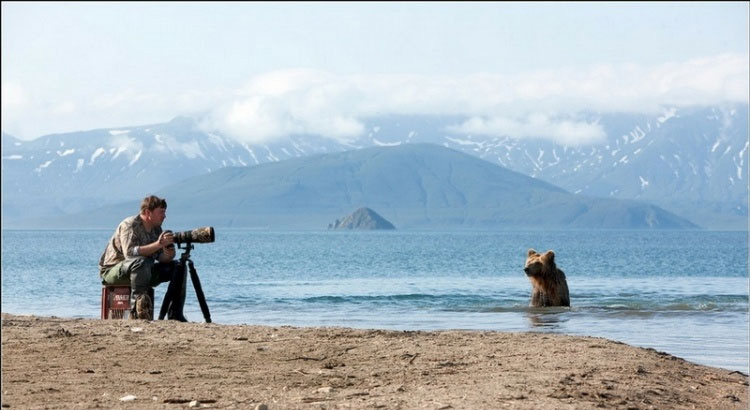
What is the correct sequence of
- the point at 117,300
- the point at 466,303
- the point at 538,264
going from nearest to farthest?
the point at 117,300
the point at 538,264
the point at 466,303

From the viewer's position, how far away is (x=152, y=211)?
1286cm

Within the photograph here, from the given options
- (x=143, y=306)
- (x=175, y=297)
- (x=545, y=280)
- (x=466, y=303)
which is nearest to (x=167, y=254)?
(x=143, y=306)

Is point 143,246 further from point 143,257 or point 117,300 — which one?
point 117,300

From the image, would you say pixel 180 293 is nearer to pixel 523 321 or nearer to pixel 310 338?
pixel 310 338

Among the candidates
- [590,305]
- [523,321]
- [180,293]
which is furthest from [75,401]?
[590,305]

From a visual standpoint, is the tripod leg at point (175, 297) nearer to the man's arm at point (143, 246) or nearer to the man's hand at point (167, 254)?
the man's hand at point (167, 254)

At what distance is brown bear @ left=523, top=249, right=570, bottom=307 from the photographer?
20422 mm

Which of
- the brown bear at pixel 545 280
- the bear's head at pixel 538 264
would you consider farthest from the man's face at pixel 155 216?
the brown bear at pixel 545 280

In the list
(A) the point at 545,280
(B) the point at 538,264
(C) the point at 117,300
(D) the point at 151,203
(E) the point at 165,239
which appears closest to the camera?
(E) the point at 165,239

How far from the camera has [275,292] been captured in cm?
3262

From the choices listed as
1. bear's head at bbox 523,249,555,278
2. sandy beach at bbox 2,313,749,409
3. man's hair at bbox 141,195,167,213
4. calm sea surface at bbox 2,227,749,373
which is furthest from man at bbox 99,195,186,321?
bear's head at bbox 523,249,555,278

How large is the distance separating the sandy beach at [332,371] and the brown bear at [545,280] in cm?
763

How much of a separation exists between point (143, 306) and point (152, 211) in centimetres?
114

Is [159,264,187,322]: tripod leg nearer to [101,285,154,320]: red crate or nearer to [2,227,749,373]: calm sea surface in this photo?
[101,285,154,320]: red crate
